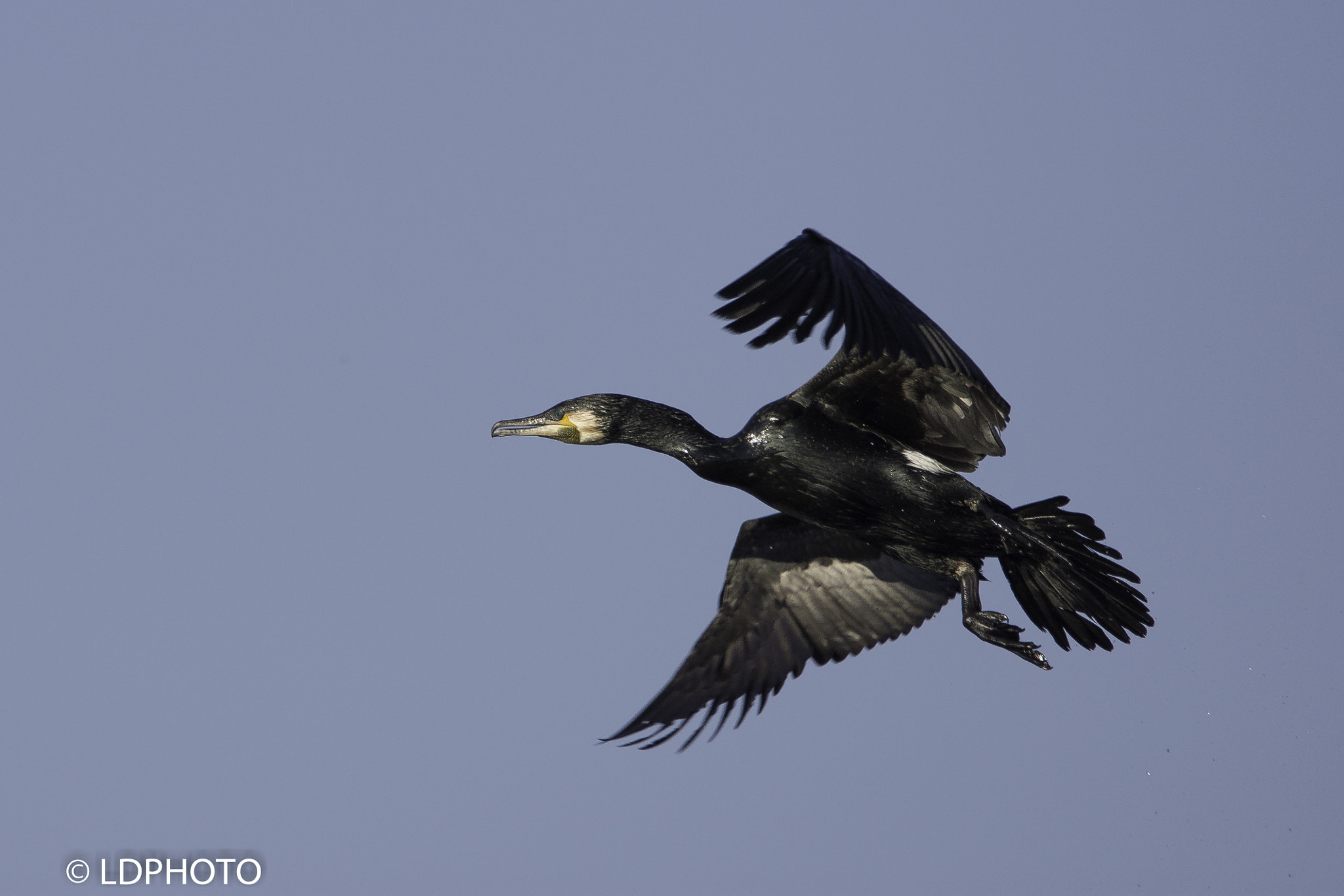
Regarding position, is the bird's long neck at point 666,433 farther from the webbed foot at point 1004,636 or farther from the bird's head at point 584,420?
the webbed foot at point 1004,636

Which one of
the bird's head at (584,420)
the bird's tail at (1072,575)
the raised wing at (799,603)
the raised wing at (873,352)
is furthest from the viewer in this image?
the raised wing at (799,603)

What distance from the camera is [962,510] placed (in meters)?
7.90

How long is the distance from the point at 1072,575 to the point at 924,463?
3.07ft

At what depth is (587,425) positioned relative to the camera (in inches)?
331

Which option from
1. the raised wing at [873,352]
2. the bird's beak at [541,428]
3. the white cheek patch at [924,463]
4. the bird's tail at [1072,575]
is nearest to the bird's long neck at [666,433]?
the bird's beak at [541,428]

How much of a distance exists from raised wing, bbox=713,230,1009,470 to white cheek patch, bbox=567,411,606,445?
3.82 ft

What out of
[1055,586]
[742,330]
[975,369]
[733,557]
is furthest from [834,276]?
[733,557]

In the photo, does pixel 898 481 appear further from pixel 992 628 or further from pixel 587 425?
pixel 587 425

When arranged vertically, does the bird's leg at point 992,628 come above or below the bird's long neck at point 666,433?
below

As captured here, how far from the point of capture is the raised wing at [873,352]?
6.05 metres

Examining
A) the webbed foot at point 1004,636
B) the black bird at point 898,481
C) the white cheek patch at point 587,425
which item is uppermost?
the white cheek patch at point 587,425

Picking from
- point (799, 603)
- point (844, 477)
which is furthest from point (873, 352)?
point (799, 603)

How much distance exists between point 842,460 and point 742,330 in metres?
2.15

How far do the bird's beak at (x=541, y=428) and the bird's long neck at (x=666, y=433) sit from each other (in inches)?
10.4
